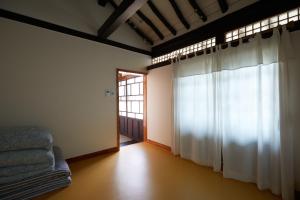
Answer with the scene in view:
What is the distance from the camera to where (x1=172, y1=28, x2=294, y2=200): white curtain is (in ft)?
6.14

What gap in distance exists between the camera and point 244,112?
225 centimetres

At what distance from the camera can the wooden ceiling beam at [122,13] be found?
2159mm

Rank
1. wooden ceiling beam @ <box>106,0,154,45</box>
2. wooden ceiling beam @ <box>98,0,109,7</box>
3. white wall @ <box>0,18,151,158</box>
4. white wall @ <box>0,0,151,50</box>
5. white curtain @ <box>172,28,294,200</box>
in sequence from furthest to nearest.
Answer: wooden ceiling beam @ <box>106,0,154,45</box>, wooden ceiling beam @ <box>98,0,109,7</box>, white wall @ <box>0,0,151,50</box>, white wall @ <box>0,18,151,158</box>, white curtain @ <box>172,28,294,200</box>

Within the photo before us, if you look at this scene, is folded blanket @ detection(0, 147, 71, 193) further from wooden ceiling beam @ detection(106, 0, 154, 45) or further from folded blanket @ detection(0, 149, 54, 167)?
wooden ceiling beam @ detection(106, 0, 154, 45)

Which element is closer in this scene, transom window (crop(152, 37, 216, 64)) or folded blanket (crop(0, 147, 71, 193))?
folded blanket (crop(0, 147, 71, 193))

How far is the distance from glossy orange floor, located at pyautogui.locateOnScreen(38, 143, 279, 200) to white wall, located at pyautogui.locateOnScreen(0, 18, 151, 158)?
65cm

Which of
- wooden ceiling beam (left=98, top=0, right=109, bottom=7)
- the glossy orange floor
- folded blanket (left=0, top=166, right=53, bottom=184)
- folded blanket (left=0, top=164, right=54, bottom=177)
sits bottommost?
the glossy orange floor

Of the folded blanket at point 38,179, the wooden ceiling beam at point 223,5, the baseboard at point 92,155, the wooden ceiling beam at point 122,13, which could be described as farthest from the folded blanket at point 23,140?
the wooden ceiling beam at point 223,5

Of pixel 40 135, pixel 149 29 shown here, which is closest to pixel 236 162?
pixel 40 135

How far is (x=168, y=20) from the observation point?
3.40m

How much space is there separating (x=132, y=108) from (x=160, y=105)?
4.47ft

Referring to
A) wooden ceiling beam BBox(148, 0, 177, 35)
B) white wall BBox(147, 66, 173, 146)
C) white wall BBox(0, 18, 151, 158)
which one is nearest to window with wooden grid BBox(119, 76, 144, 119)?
white wall BBox(147, 66, 173, 146)

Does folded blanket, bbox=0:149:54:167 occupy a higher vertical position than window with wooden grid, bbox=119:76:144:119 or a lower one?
lower

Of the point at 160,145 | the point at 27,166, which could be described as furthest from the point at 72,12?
the point at 160,145
